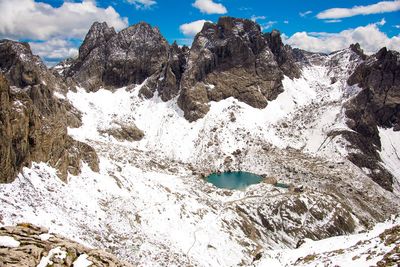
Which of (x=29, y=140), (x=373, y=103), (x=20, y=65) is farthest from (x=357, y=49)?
(x=29, y=140)

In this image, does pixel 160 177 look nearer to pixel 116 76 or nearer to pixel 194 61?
pixel 194 61

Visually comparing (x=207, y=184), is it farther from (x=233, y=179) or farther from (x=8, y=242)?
(x=8, y=242)

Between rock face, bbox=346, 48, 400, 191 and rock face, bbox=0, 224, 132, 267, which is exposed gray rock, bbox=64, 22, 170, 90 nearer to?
rock face, bbox=346, 48, 400, 191

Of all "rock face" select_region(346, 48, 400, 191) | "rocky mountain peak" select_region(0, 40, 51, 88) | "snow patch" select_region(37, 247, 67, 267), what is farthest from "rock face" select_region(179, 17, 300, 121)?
"snow patch" select_region(37, 247, 67, 267)

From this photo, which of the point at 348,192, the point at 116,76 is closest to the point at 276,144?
the point at 348,192

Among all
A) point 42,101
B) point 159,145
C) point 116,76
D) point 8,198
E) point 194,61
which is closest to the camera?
point 8,198

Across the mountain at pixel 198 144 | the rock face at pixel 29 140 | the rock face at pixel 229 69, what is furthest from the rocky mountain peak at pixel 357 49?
the rock face at pixel 29 140
